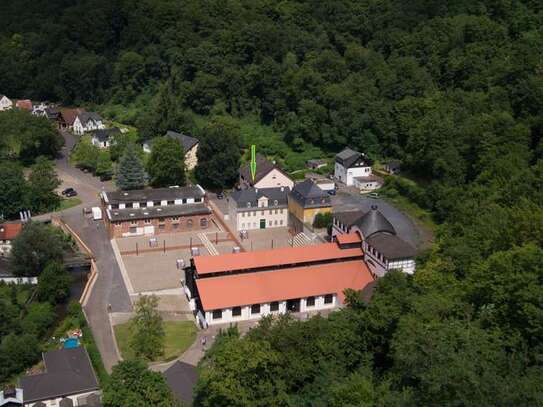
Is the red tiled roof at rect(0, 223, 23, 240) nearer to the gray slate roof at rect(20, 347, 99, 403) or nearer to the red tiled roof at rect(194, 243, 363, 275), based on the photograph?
the red tiled roof at rect(194, 243, 363, 275)

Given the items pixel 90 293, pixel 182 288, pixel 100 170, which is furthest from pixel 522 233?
pixel 100 170

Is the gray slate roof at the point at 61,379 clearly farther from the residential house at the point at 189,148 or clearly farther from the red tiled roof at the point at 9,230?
the residential house at the point at 189,148

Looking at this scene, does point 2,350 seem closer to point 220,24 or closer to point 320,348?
point 320,348

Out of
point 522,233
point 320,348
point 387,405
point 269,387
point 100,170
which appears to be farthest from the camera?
point 100,170

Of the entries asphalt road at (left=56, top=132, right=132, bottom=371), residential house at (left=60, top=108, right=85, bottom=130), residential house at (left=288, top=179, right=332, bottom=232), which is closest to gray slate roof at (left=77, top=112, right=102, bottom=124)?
residential house at (left=60, top=108, right=85, bottom=130)

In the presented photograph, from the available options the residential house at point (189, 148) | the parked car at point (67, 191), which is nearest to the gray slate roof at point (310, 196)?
the residential house at point (189, 148)

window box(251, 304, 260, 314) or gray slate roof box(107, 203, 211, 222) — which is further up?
window box(251, 304, 260, 314)

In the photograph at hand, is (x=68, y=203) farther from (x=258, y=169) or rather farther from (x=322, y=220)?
(x=322, y=220)
